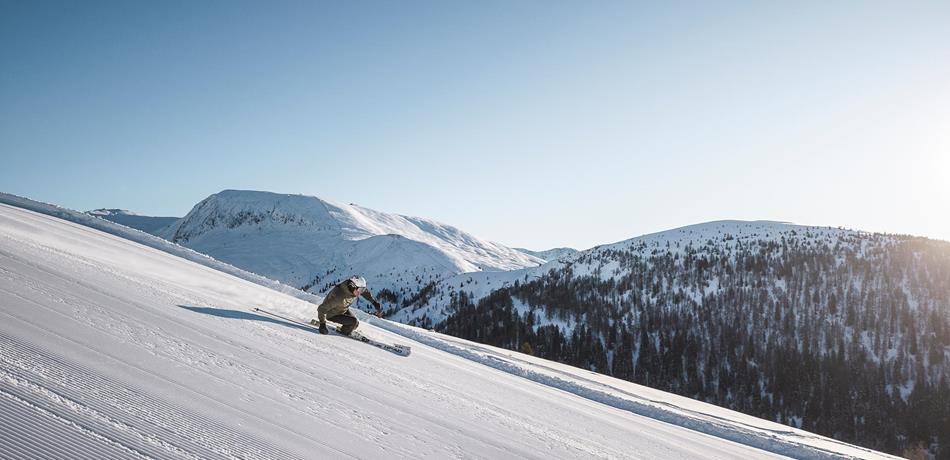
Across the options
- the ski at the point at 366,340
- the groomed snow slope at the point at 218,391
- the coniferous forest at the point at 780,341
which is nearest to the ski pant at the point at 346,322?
the ski at the point at 366,340

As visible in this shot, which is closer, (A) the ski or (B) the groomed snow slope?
(B) the groomed snow slope

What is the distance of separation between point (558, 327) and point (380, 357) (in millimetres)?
165029

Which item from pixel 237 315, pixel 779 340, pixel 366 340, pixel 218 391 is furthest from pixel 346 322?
pixel 779 340

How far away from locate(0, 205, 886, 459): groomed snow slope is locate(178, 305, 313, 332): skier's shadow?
0.10 m

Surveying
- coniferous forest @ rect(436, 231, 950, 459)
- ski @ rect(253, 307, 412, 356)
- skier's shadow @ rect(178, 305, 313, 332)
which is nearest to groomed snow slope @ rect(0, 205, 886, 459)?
skier's shadow @ rect(178, 305, 313, 332)

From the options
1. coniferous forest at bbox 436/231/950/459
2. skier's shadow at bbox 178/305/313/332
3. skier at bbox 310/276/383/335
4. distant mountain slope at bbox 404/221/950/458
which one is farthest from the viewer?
distant mountain slope at bbox 404/221/950/458

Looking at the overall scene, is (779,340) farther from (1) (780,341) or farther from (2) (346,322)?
(2) (346,322)

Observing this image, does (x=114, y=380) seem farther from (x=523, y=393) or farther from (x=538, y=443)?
(x=523, y=393)

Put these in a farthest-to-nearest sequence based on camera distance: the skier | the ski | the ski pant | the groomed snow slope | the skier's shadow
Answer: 1. the ski pant
2. the ski
3. the skier
4. the skier's shadow
5. the groomed snow slope

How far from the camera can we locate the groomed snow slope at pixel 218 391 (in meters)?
4.11

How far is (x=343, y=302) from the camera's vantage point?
12.8 meters

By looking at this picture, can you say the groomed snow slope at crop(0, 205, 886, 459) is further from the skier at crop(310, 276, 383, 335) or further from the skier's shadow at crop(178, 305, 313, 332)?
the skier at crop(310, 276, 383, 335)

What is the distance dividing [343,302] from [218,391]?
7265mm

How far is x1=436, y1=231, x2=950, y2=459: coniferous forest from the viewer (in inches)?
5261
